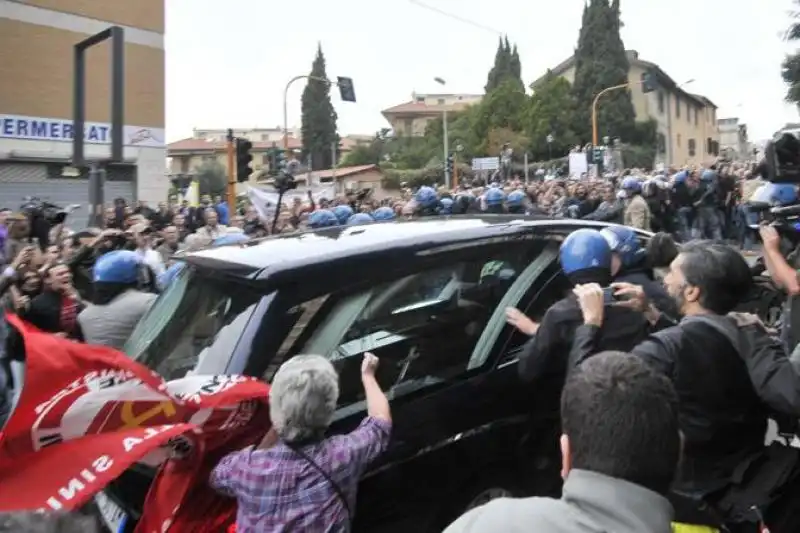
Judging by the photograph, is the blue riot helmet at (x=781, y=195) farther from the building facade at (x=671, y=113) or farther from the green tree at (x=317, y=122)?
the green tree at (x=317, y=122)

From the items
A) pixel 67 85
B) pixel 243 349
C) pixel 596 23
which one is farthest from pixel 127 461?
pixel 596 23

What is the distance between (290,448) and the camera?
2.94 meters

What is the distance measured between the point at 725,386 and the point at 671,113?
8033 cm

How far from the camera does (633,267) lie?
16.2 ft

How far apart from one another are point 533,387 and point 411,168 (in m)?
77.1

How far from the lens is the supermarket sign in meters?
23.4

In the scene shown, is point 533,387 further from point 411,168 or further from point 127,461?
point 411,168

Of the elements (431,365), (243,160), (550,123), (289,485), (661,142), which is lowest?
(289,485)

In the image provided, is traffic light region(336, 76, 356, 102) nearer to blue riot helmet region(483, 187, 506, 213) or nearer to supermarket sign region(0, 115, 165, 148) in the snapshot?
supermarket sign region(0, 115, 165, 148)

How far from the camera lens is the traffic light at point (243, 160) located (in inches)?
641

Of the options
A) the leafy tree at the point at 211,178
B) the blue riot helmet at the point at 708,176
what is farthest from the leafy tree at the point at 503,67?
the blue riot helmet at the point at 708,176

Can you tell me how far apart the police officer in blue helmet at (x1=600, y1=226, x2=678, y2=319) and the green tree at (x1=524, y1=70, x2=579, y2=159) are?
60.9m

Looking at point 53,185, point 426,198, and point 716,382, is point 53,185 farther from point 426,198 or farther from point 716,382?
point 716,382

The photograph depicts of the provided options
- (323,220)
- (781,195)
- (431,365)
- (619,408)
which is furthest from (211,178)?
(619,408)
